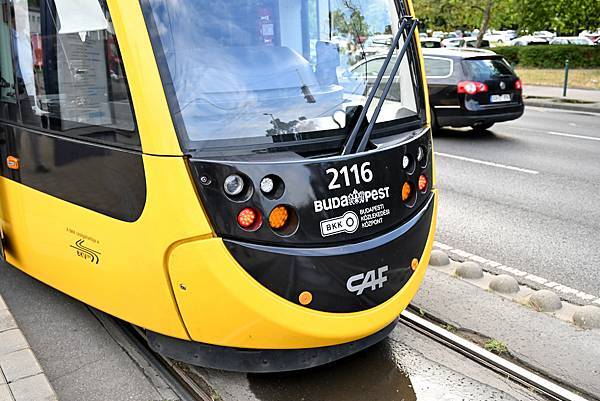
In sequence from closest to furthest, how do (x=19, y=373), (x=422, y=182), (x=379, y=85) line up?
(x=19, y=373) → (x=379, y=85) → (x=422, y=182)

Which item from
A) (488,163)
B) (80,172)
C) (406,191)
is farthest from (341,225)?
(488,163)

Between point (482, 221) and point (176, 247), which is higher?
point (176, 247)

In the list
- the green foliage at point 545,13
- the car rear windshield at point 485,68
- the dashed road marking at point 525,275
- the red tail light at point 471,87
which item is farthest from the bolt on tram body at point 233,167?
the green foliage at point 545,13

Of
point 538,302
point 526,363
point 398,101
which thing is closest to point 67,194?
point 398,101

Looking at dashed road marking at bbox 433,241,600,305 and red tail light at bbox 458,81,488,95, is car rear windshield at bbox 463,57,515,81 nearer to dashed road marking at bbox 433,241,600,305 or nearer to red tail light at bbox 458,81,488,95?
red tail light at bbox 458,81,488,95

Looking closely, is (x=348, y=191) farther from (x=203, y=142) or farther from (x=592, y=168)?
(x=592, y=168)

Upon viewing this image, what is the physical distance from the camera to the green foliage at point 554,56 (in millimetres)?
27609

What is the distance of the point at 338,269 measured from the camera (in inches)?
117

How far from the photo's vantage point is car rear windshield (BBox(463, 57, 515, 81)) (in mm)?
11820

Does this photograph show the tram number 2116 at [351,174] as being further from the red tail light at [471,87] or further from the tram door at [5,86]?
the red tail light at [471,87]

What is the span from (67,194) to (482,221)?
449 cm

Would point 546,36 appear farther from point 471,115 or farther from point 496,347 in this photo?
point 496,347

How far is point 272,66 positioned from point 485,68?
9628 mm

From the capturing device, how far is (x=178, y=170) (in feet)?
9.27
